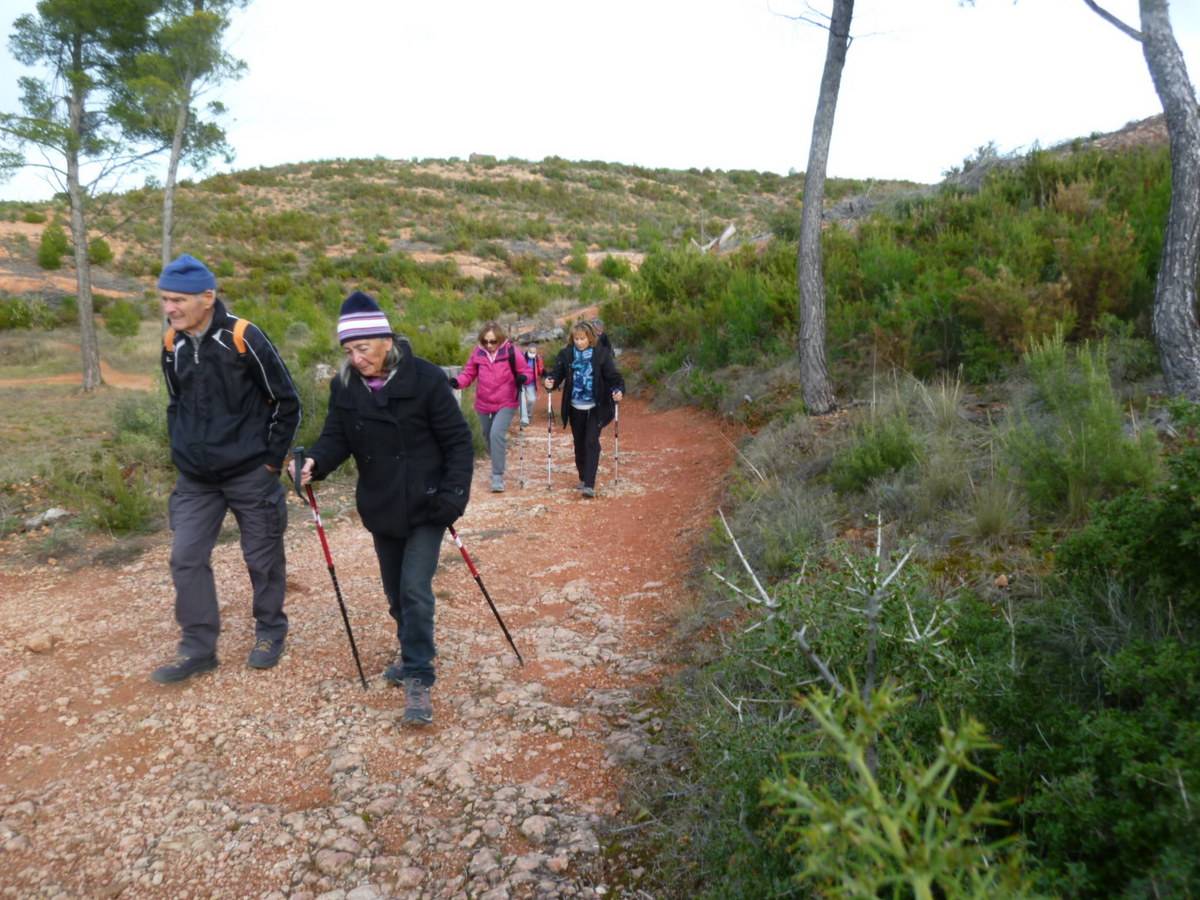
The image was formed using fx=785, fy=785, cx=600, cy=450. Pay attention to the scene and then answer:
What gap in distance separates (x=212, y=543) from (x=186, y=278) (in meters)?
1.42

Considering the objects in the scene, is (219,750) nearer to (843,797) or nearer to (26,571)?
(843,797)

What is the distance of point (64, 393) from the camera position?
15.3 m

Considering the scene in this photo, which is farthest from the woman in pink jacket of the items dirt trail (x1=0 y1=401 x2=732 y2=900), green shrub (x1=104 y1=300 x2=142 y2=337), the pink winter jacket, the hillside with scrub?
green shrub (x1=104 y1=300 x2=142 y2=337)

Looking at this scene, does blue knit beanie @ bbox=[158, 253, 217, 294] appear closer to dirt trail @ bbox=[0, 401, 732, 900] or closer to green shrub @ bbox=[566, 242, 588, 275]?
dirt trail @ bbox=[0, 401, 732, 900]

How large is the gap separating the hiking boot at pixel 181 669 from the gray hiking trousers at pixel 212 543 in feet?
0.12

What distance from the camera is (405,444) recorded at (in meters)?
3.76

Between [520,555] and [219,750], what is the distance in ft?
10.2

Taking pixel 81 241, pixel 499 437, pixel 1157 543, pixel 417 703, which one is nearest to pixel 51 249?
pixel 81 241

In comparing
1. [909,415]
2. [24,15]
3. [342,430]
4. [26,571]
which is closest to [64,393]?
[24,15]

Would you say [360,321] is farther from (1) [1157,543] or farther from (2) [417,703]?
(1) [1157,543]

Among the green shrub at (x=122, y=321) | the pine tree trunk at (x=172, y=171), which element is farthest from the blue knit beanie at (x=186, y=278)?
the green shrub at (x=122, y=321)

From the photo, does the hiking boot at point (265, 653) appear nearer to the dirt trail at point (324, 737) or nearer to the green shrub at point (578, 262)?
the dirt trail at point (324, 737)

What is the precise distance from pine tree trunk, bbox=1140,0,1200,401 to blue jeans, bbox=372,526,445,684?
17.4 ft

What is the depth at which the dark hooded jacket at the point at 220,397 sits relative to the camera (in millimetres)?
4047
